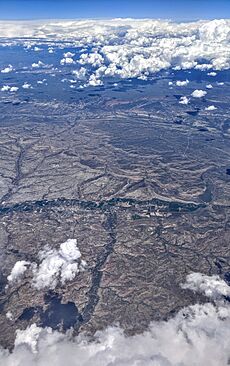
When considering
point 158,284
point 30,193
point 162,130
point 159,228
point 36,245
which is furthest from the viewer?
point 162,130

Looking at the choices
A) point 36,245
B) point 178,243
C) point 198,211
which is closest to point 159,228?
point 178,243

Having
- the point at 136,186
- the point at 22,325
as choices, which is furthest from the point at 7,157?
the point at 22,325

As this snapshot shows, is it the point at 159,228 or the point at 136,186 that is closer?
the point at 159,228

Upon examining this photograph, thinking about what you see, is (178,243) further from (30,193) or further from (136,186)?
(30,193)

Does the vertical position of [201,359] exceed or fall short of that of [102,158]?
it exceeds it

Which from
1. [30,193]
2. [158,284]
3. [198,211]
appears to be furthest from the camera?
[30,193]

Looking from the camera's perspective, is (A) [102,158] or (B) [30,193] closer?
(B) [30,193]

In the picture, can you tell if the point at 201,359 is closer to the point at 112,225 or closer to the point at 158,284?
the point at 158,284

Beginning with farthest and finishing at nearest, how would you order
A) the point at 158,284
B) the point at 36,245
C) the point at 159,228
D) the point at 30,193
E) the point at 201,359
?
the point at 30,193 < the point at 159,228 < the point at 36,245 < the point at 158,284 < the point at 201,359

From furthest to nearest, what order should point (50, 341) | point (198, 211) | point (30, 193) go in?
point (30, 193)
point (198, 211)
point (50, 341)
